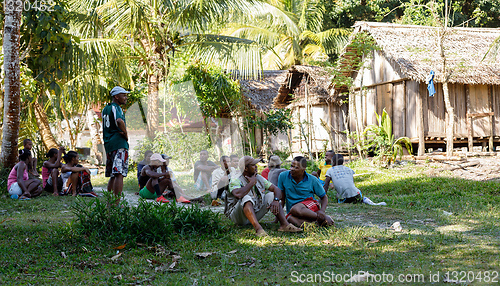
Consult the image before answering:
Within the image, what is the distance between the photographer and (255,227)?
4.83 m

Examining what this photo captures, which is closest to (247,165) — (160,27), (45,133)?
(160,27)

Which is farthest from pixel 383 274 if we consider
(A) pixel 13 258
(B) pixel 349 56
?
(B) pixel 349 56

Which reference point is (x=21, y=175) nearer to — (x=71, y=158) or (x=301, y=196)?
(x=71, y=158)

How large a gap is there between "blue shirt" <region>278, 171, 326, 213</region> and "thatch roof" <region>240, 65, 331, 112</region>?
998cm

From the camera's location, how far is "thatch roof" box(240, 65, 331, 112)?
15.7 metres

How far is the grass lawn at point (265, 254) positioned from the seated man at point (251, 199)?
0.51 ft

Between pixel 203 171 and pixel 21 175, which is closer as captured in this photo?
pixel 203 171

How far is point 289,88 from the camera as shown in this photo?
54.8 feet

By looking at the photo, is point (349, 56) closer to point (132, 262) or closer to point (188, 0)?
point (188, 0)

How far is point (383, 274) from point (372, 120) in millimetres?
12143

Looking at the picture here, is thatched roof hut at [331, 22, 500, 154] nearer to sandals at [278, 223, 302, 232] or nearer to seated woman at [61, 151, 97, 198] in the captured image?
seated woman at [61, 151, 97, 198]

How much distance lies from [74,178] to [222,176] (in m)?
4.25

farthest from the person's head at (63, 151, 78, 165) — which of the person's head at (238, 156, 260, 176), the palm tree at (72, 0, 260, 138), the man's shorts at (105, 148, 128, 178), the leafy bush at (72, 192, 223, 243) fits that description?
A: the person's head at (238, 156, 260, 176)

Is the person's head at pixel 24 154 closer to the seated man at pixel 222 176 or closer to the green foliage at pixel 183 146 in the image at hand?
the green foliage at pixel 183 146
